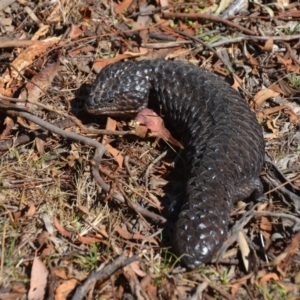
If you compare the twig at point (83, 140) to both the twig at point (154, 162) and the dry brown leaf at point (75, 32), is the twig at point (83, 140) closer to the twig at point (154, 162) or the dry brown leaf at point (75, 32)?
the twig at point (154, 162)

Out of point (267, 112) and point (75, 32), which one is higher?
point (75, 32)

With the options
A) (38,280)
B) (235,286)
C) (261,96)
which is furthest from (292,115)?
(38,280)

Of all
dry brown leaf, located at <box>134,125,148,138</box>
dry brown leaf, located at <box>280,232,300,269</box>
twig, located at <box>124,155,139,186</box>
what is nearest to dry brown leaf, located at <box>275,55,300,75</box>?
dry brown leaf, located at <box>134,125,148,138</box>

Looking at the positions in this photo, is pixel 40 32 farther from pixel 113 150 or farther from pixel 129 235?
pixel 129 235

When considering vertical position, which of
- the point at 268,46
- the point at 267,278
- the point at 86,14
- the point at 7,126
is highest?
the point at 86,14

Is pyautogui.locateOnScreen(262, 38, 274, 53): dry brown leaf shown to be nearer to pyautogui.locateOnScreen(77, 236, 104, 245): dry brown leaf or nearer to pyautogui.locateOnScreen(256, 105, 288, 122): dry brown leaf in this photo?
pyautogui.locateOnScreen(256, 105, 288, 122): dry brown leaf

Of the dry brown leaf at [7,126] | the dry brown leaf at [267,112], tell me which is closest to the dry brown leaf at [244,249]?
the dry brown leaf at [267,112]
